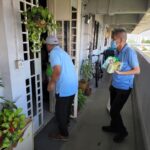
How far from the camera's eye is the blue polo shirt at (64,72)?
6.46 ft

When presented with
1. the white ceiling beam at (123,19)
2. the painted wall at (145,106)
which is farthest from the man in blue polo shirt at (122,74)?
the white ceiling beam at (123,19)

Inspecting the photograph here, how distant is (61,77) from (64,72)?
77 mm

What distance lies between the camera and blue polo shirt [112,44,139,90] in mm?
2070

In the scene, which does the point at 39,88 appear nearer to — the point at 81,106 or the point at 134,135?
the point at 81,106

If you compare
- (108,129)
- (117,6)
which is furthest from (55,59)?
(117,6)

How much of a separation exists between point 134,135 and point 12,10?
2.57m

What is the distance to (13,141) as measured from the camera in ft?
4.69

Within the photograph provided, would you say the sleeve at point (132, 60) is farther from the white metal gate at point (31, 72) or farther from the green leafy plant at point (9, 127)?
the green leafy plant at point (9, 127)

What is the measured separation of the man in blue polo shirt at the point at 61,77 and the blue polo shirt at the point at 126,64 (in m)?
0.61

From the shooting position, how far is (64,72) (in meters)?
2.05

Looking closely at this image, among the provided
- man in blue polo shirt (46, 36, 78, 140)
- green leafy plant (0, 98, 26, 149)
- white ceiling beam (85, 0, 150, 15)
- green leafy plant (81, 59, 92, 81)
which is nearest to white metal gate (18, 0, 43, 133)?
man in blue polo shirt (46, 36, 78, 140)

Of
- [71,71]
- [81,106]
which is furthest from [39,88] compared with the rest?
[81,106]

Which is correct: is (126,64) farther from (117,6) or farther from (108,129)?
(117,6)

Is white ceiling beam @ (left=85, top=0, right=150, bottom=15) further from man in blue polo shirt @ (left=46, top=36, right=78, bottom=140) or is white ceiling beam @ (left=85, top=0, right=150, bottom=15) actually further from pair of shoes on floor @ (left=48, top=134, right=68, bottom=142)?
pair of shoes on floor @ (left=48, top=134, right=68, bottom=142)
